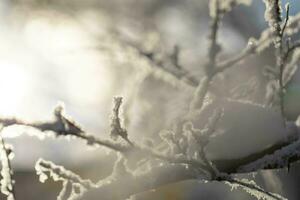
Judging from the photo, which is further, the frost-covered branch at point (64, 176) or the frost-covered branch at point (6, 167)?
the frost-covered branch at point (64, 176)

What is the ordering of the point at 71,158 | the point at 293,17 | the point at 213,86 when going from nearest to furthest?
the point at 293,17, the point at 213,86, the point at 71,158

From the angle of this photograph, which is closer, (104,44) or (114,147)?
(114,147)

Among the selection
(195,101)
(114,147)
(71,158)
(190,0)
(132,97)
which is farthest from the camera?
(71,158)

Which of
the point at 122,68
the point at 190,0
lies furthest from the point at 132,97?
the point at 190,0

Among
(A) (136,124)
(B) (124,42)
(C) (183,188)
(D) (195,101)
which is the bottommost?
(D) (195,101)

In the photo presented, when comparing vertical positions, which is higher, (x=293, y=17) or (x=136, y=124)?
(x=136, y=124)

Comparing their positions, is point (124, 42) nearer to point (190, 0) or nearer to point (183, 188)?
point (190, 0)

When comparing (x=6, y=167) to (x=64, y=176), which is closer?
(x=6, y=167)

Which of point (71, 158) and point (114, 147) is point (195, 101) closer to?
point (114, 147)

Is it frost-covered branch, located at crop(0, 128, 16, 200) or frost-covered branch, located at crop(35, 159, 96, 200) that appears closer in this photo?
frost-covered branch, located at crop(0, 128, 16, 200)
